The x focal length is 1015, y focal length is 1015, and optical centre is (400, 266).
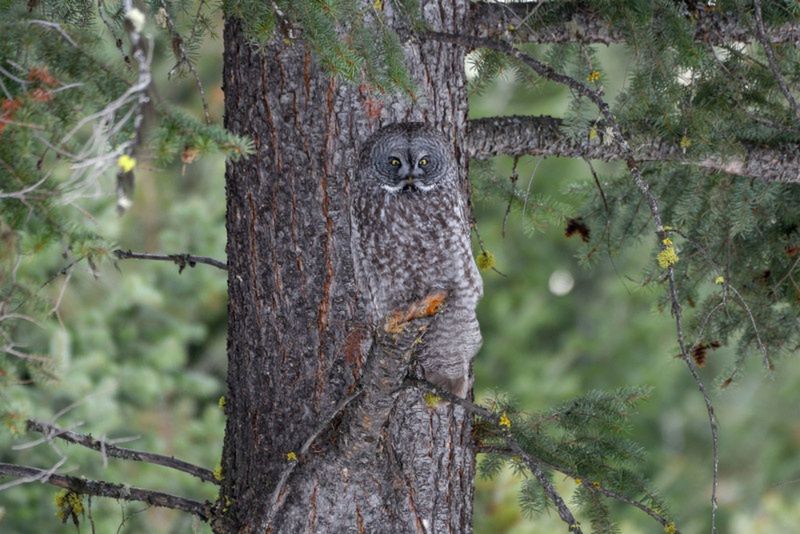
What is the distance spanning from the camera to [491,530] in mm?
5566

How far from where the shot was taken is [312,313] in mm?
2615

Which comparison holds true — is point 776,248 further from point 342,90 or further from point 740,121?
point 342,90

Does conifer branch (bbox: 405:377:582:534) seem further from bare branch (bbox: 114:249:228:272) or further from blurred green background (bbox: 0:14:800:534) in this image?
bare branch (bbox: 114:249:228:272)

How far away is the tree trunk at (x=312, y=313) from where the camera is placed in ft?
8.55

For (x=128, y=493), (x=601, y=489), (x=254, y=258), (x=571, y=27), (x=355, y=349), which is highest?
(x=571, y=27)

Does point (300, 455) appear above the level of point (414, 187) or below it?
below

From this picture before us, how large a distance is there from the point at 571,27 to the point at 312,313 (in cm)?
104

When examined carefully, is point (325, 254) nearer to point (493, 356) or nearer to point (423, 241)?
point (423, 241)

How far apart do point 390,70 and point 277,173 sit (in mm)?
563

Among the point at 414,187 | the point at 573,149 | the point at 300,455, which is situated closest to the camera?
the point at 300,455

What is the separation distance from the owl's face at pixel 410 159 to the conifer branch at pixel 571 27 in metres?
0.32

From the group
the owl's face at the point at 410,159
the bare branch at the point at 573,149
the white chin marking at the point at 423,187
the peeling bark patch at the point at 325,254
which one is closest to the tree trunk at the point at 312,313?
the peeling bark patch at the point at 325,254

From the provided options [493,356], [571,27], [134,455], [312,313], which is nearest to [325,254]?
[312,313]

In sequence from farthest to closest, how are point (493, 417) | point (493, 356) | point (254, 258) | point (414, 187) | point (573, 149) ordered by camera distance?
point (493, 356), point (414, 187), point (573, 149), point (254, 258), point (493, 417)
